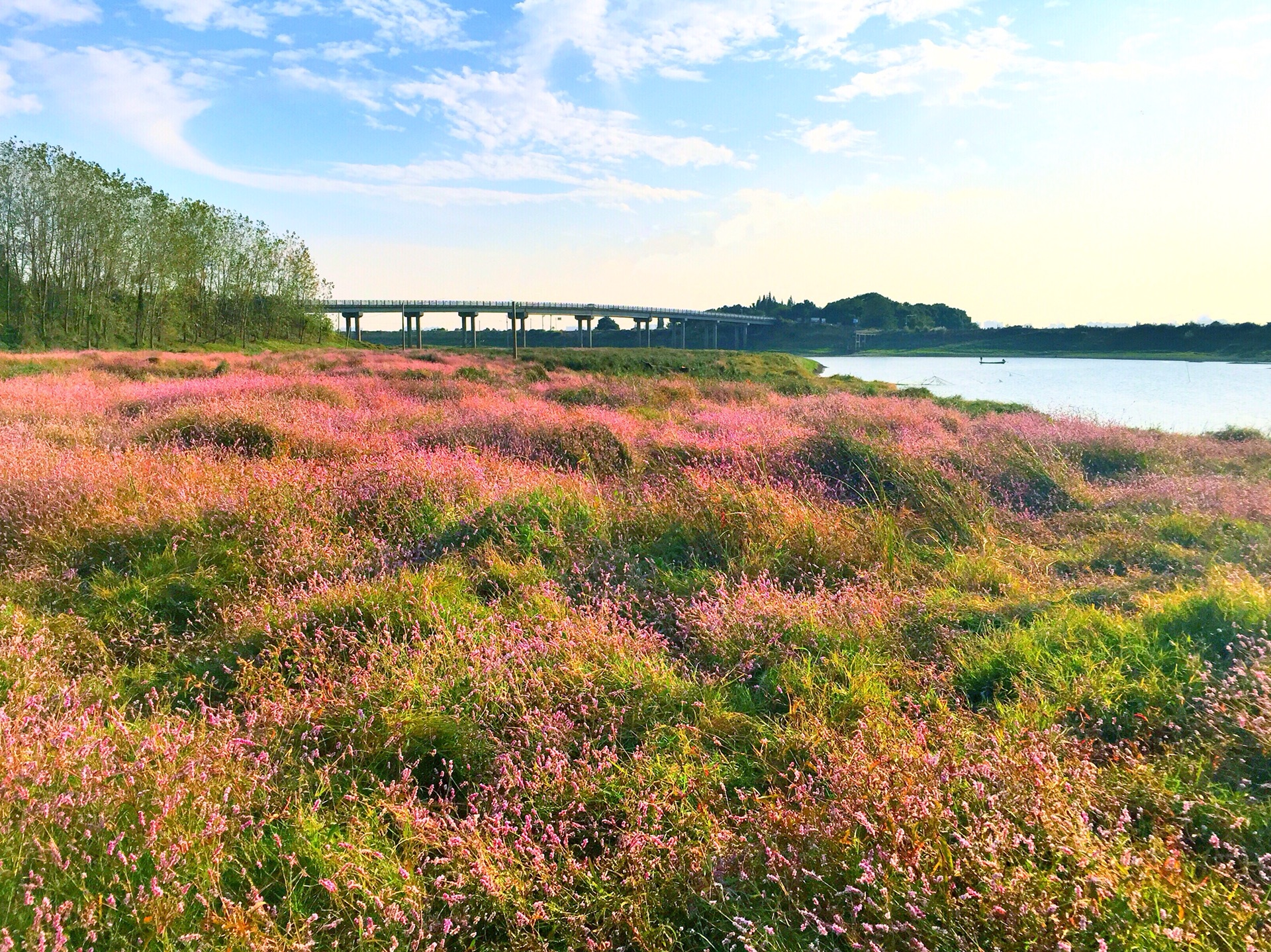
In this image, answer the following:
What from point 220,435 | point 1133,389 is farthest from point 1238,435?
point 1133,389

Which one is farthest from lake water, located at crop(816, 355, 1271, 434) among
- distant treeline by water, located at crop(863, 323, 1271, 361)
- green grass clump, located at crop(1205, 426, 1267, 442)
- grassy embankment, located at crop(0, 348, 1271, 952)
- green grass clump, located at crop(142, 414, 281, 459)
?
green grass clump, located at crop(142, 414, 281, 459)

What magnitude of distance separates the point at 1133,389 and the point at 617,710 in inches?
1473

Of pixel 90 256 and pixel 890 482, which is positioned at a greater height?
pixel 90 256

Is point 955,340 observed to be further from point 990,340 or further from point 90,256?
point 90,256

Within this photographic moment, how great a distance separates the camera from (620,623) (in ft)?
14.4

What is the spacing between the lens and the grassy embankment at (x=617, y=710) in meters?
2.19

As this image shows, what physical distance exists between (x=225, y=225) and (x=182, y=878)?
2924 inches

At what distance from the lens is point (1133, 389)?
3164 cm

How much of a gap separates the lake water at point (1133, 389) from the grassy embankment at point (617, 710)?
42.6 feet

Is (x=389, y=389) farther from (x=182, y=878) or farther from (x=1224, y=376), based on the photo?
(x=1224, y=376)

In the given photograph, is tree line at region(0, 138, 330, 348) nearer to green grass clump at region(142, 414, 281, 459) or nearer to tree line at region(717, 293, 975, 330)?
green grass clump at region(142, 414, 281, 459)

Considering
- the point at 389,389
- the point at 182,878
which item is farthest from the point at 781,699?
the point at 389,389

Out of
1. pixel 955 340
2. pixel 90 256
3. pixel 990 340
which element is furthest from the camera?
pixel 955 340

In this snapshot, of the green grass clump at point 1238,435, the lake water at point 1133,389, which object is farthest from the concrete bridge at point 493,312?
the green grass clump at point 1238,435
